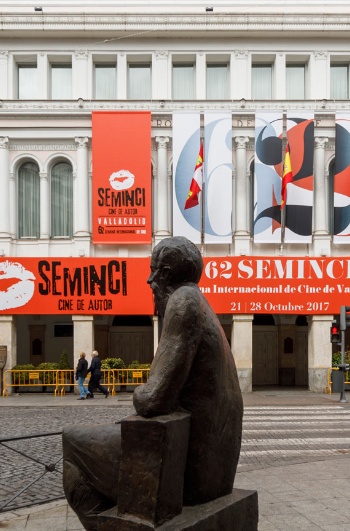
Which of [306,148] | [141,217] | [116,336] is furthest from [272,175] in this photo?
[116,336]

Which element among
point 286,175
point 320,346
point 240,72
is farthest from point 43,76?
point 320,346

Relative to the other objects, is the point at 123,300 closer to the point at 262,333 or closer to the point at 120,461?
the point at 262,333

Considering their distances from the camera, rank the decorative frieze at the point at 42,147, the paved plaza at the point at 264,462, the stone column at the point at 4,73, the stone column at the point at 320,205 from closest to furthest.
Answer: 1. the paved plaza at the point at 264,462
2. the stone column at the point at 320,205
3. the decorative frieze at the point at 42,147
4. the stone column at the point at 4,73

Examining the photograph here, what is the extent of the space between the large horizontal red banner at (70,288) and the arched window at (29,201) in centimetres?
181

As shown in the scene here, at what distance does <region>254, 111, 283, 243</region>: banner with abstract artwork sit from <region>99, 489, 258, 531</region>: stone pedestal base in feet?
67.8

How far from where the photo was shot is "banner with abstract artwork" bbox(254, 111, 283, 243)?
23.6m

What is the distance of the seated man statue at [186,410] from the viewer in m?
2.96

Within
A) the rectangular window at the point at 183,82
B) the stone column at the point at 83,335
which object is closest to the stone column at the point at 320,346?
the stone column at the point at 83,335

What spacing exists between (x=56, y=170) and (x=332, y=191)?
461 inches

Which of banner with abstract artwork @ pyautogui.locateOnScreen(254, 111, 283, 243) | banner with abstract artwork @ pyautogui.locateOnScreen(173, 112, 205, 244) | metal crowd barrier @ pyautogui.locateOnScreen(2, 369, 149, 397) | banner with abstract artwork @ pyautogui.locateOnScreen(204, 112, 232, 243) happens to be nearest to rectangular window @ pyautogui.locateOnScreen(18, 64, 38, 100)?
banner with abstract artwork @ pyautogui.locateOnScreen(173, 112, 205, 244)

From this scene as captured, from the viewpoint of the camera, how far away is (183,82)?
25.4 meters

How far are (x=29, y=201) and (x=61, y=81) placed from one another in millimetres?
5484

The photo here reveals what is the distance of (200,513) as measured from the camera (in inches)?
118
